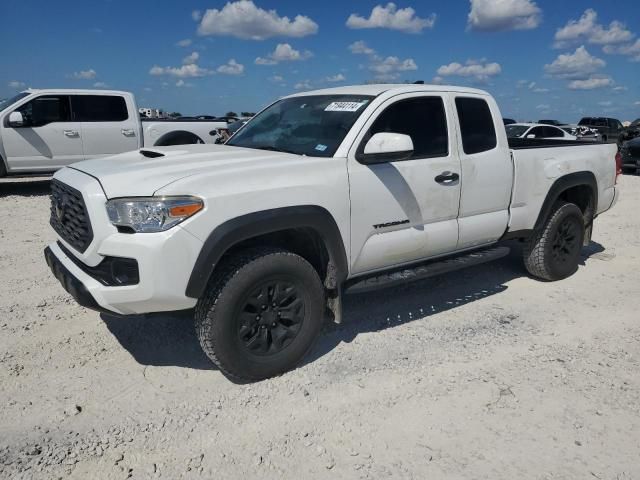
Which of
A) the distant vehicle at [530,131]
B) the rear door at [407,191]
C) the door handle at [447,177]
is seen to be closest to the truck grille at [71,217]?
the rear door at [407,191]

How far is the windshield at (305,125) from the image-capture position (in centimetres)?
368

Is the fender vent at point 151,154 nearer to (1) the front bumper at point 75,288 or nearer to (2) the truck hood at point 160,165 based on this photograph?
(2) the truck hood at point 160,165

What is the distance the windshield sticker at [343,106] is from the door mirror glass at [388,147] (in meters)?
0.42

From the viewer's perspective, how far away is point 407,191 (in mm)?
3740

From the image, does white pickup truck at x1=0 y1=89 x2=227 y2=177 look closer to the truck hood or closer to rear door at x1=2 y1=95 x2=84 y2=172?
rear door at x1=2 y1=95 x2=84 y2=172

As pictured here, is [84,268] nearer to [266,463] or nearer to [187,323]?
[187,323]

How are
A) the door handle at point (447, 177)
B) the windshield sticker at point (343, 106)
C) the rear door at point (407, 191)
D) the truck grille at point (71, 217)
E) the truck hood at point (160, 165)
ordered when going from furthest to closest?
the door handle at point (447, 177), the windshield sticker at point (343, 106), the rear door at point (407, 191), the truck grille at point (71, 217), the truck hood at point (160, 165)

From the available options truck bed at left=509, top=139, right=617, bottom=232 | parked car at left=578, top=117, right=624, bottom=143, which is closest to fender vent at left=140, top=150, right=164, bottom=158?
truck bed at left=509, top=139, right=617, bottom=232

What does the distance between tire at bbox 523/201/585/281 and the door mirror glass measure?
2305 millimetres

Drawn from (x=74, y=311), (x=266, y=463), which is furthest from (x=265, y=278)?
(x=74, y=311)

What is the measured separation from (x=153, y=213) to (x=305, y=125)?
1.62 meters

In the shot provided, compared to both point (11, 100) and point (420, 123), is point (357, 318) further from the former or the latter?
point (11, 100)

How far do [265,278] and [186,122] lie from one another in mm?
8451

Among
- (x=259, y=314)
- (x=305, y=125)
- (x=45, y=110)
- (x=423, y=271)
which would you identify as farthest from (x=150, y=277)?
(x=45, y=110)
